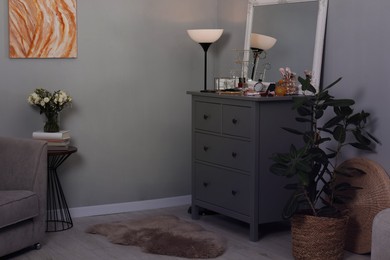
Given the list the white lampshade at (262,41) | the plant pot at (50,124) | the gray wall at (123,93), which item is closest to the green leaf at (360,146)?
the white lampshade at (262,41)

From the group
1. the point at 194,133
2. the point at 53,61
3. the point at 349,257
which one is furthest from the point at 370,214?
the point at 53,61

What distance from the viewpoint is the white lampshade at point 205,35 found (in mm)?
5078

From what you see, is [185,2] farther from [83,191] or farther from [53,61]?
[83,191]

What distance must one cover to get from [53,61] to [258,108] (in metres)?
1.59

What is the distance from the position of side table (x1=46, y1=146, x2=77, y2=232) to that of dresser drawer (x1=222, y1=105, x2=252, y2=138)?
1058mm

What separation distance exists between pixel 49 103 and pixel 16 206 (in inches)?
38.9

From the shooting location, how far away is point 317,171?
4.05m

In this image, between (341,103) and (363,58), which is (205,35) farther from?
(341,103)

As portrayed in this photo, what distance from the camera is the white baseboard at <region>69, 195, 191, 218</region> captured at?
16.7ft

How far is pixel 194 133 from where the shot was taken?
4953 millimetres

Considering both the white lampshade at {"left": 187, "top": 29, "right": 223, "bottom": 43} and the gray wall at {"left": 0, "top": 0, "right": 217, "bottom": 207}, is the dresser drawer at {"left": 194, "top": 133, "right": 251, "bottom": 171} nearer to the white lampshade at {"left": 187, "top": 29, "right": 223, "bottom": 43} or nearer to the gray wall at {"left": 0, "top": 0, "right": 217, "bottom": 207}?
the gray wall at {"left": 0, "top": 0, "right": 217, "bottom": 207}


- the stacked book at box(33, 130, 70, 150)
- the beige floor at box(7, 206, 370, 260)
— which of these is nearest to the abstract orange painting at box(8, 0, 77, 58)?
the stacked book at box(33, 130, 70, 150)

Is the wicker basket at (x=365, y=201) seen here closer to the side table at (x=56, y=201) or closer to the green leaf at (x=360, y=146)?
the green leaf at (x=360, y=146)

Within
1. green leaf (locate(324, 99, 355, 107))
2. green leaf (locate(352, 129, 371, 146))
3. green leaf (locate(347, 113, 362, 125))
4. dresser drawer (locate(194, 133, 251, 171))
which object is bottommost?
dresser drawer (locate(194, 133, 251, 171))
